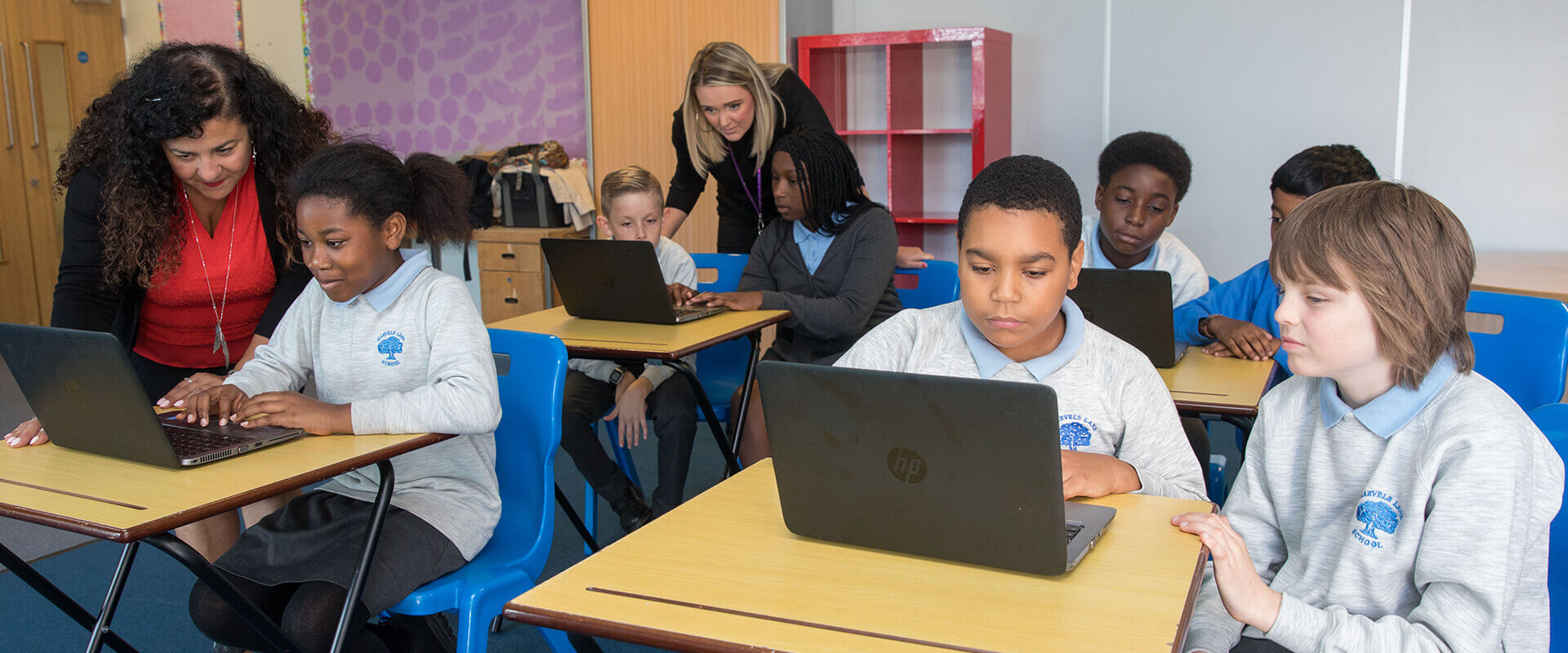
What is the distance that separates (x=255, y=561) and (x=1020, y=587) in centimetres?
105

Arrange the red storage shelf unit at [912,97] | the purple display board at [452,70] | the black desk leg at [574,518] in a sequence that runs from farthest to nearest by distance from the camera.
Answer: the purple display board at [452,70]
the red storage shelf unit at [912,97]
the black desk leg at [574,518]

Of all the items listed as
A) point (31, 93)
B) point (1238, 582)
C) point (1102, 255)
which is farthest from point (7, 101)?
point (1238, 582)

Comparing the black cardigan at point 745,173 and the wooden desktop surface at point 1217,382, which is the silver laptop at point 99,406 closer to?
the wooden desktop surface at point 1217,382

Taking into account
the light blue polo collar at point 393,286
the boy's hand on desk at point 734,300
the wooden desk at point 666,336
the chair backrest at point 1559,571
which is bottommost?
the chair backrest at point 1559,571

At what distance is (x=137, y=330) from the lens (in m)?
1.90

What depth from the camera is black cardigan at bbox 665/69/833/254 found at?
3023 mm

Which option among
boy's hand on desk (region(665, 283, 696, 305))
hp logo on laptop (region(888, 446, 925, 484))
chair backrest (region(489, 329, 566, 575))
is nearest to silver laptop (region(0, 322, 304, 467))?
chair backrest (region(489, 329, 566, 575))

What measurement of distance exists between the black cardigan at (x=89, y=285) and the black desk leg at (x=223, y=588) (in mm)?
684

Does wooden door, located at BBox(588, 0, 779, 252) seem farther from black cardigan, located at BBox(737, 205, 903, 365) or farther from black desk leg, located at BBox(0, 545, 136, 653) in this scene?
black desk leg, located at BBox(0, 545, 136, 653)

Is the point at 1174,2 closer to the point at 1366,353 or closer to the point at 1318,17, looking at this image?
the point at 1318,17

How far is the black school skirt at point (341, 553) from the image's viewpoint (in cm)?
141

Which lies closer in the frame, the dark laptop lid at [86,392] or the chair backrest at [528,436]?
the dark laptop lid at [86,392]

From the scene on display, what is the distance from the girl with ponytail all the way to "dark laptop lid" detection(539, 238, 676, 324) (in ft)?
1.60

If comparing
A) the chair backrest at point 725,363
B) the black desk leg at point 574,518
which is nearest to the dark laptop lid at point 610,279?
the chair backrest at point 725,363
